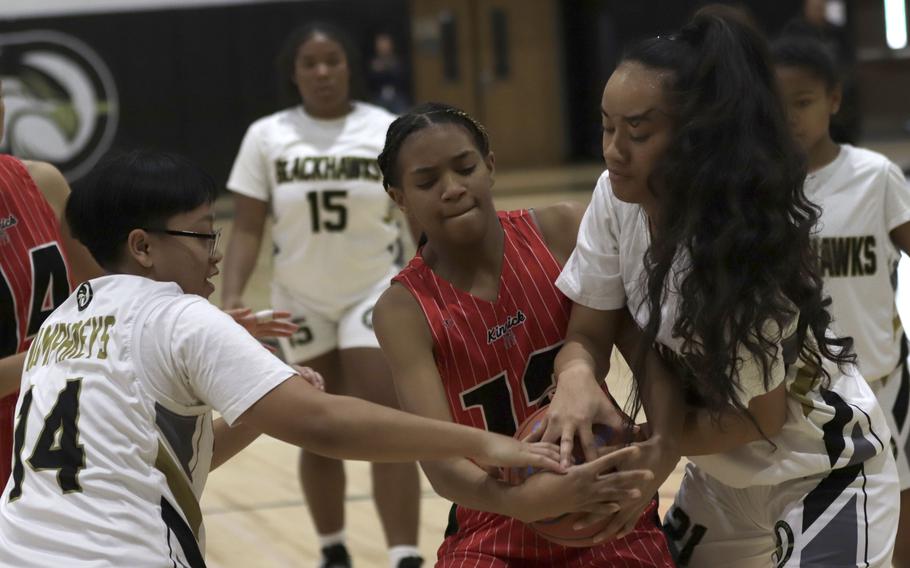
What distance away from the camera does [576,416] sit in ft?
8.27

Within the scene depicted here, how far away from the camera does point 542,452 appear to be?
2469 millimetres

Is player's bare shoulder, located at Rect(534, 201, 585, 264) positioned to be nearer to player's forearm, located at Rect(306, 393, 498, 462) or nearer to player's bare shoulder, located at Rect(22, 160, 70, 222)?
player's forearm, located at Rect(306, 393, 498, 462)

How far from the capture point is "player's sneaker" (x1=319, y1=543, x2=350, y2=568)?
4.80 meters

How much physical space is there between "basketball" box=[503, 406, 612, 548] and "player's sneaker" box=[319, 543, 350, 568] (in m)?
2.29

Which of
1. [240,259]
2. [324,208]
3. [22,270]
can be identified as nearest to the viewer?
[22,270]

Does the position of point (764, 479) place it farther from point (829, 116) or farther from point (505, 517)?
point (829, 116)

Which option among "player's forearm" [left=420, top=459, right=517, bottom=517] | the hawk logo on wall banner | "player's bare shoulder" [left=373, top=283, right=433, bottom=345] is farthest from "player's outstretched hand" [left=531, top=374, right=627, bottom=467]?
the hawk logo on wall banner

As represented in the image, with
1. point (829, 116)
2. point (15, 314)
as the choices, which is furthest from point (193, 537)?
A: point (829, 116)

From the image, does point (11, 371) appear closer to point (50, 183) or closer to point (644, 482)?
point (50, 183)

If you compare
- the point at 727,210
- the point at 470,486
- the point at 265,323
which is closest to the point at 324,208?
the point at 265,323

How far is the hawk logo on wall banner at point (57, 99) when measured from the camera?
14.4m

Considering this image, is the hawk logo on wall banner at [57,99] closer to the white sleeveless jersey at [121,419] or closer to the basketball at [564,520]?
the white sleeveless jersey at [121,419]

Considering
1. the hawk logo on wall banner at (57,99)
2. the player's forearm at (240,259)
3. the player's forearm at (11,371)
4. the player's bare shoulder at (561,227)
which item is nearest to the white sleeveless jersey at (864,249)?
the player's bare shoulder at (561,227)

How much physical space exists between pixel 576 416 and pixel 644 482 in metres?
0.19
